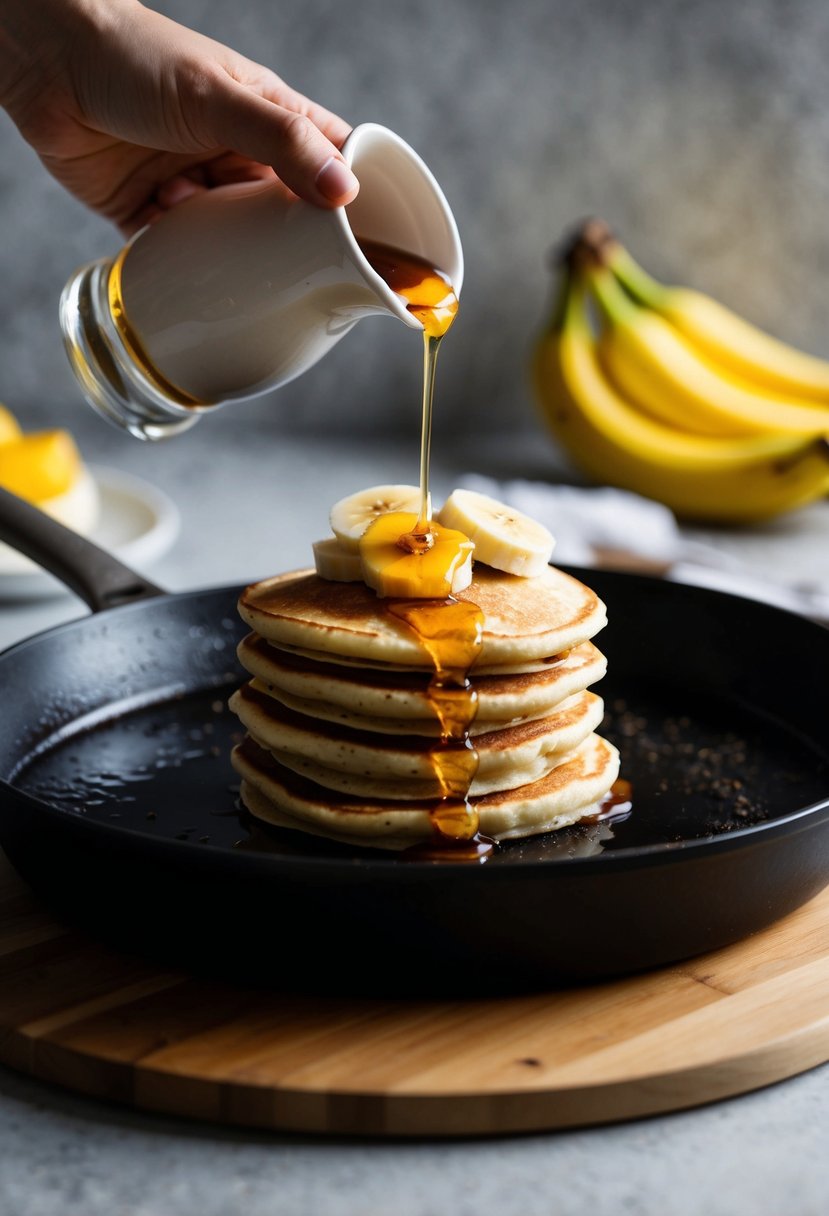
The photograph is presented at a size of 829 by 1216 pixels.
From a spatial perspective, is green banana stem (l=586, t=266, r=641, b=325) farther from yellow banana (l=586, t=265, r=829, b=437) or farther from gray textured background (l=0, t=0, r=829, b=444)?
gray textured background (l=0, t=0, r=829, b=444)

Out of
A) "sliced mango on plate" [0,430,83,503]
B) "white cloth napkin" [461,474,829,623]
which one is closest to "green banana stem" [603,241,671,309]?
"white cloth napkin" [461,474,829,623]

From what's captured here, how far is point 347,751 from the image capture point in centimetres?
142

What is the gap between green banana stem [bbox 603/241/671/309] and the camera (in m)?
3.31

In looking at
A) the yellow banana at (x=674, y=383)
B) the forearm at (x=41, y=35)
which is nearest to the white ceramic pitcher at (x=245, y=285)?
the forearm at (x=41, y=35)

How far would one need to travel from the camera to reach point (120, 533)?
2744 mm

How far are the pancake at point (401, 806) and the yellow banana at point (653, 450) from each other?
4.99ft

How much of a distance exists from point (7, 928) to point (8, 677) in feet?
1.40

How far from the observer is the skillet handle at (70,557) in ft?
6.22

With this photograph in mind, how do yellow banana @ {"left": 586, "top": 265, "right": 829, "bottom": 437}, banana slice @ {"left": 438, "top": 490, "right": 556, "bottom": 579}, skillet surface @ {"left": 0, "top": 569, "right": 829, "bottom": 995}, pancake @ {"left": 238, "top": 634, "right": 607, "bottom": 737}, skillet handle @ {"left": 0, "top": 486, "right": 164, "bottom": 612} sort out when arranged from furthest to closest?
yellow banana @ {"left": 586, "top": 265, "right": 829, "bottom": 437} → skillet handle @ {"left": 0, "top": 486, "right": 164, "bottom": 612} → banana slice @ {"left": 438, "top": 490, "right": 556, "bottom": 579} → pancake @ {"left": 238, "top": 634, "right": 607, "bottom": 737} → skillet surface @ {"left": 0, "top": 569, "right": 829, "bottom": 995}

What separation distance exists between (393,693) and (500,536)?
25 centimetres

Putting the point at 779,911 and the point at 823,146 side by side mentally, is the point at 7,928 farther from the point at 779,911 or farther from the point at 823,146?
the point at 823,146

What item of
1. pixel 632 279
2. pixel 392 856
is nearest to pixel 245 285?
pixel 392 856

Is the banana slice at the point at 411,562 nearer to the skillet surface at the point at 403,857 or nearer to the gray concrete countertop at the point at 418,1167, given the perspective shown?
the skillet surface at the point at 403,857

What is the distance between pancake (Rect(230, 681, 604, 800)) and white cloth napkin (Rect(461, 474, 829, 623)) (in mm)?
983
